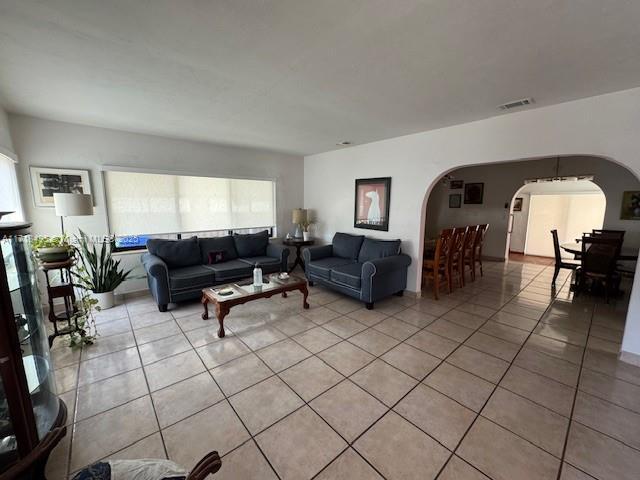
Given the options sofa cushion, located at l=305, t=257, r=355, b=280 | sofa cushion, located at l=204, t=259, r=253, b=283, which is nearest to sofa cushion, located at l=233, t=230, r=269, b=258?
sofa cushion, located at l=204, t=259, r=253, b=283

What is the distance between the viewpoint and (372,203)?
14.7 feet

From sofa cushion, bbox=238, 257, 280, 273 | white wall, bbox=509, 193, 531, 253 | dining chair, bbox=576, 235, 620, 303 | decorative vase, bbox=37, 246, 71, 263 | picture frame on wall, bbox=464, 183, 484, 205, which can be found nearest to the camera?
decorative vase, bbox=37, 246, 71, 263

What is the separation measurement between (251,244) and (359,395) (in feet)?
10.9

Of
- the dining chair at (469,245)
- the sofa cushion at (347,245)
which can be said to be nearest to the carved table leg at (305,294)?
the sofa cushion at (347,245)

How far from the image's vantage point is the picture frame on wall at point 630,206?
4.50 meters

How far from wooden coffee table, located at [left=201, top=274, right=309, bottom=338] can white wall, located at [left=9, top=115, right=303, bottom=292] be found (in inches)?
69.3

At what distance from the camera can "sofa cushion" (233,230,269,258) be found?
4621 millimetres

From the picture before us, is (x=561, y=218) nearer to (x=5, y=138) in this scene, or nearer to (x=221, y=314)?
(x=221, y=314)

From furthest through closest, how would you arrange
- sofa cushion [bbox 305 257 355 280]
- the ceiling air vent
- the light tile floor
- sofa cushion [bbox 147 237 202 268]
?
sofa cushion [bbox 305 257 355 280] < sofa cushion [bbox 147 237 202 268] < the ceiling air vent < the light tile floor

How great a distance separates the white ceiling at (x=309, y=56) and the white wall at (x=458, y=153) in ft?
0.80

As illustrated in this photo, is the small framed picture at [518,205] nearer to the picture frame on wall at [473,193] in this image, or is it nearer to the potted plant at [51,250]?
the picture frame on wall at [473,193]

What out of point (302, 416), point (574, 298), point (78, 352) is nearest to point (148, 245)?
point (78, 352)

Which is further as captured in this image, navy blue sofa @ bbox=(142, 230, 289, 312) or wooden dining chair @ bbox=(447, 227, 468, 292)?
wooden dining chair @ bbox=(447, 227, 468, 292)

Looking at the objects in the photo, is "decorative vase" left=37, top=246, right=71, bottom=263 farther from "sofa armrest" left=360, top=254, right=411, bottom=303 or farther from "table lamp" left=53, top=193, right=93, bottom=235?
"sofa armrest" left=360, top=254, right=411, bottom=303
